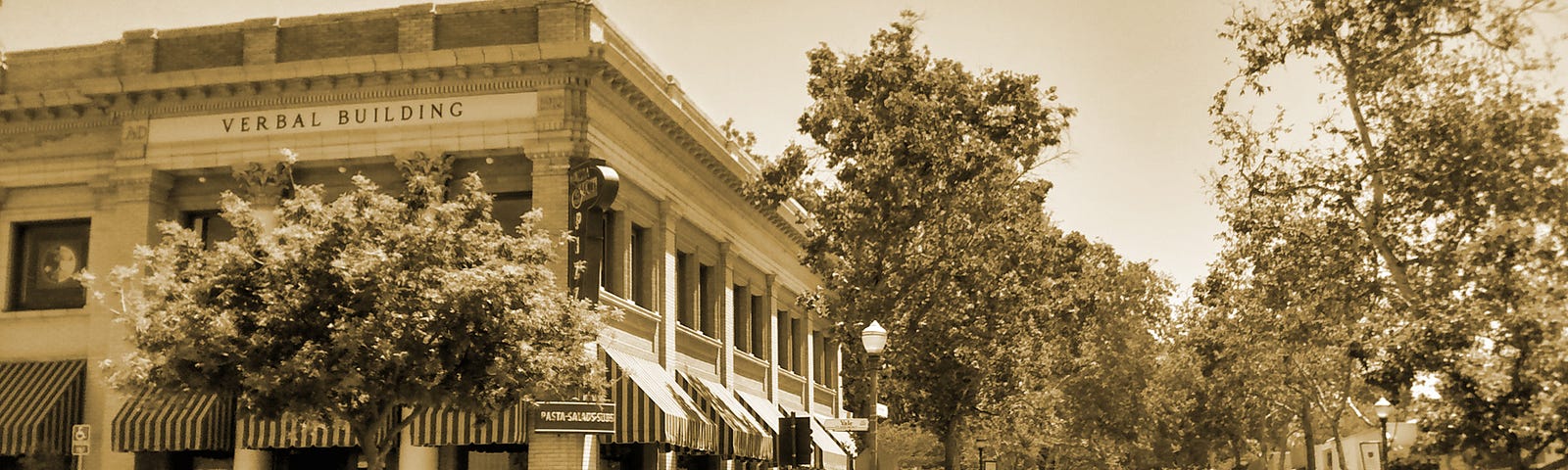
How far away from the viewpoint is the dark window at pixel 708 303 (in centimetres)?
3741

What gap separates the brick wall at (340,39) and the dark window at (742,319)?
48.5ft

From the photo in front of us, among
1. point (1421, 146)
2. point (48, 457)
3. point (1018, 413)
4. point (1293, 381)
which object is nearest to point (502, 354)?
point (48, 457)

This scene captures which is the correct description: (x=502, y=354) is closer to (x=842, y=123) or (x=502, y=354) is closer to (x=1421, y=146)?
(x=842, y=123)

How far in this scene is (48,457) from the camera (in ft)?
90.5

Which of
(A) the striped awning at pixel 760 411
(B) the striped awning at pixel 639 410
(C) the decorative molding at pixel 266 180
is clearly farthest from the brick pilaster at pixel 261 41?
(A) the striped awning at pixel 760 411

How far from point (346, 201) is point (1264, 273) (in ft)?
66.9

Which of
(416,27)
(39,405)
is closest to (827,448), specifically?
(416,27)

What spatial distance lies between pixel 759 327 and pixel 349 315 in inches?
908

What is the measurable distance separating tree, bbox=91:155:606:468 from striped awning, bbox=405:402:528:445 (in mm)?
3221

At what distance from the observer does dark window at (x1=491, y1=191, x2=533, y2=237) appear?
27.7 metres

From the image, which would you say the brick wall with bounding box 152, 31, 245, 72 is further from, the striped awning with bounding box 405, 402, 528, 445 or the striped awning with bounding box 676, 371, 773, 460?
the striped awning with bounding box 676, 371, 773, 460

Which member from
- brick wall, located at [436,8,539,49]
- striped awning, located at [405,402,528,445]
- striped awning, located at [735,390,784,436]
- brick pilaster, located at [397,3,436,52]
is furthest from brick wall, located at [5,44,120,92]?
striped awning, located at [735,390,784,436]

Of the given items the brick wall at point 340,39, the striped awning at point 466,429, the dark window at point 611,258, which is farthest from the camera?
the dark window at point 611,258

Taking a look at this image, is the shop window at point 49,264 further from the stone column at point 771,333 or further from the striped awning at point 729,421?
the stone column at point 771,333
